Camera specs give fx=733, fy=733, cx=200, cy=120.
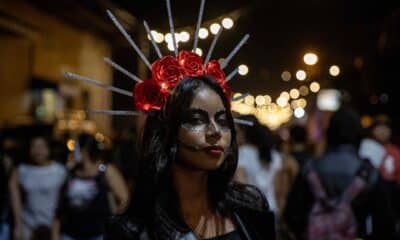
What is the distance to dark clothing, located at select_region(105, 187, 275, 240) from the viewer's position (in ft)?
8.66

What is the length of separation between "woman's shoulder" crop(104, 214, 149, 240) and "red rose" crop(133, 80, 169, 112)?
43 centimetres

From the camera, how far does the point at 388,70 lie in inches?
386

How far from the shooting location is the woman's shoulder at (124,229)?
2.63 meters

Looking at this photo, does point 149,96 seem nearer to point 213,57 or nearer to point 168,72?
point 168,72

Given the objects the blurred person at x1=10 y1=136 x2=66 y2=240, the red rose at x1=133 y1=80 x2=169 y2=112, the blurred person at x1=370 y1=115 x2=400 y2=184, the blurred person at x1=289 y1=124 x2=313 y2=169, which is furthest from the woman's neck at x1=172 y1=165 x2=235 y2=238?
the blurred person at x1=289 y1=124 x2=313 y2=169

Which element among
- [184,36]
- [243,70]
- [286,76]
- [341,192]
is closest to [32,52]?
[341,192]

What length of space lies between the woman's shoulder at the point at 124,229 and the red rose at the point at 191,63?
608 millimetres

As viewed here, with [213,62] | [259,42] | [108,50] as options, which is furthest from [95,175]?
[108,50]

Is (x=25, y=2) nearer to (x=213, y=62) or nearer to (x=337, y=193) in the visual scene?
(x=337, y=193)

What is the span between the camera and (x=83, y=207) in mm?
6312

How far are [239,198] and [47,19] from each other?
1425 cm

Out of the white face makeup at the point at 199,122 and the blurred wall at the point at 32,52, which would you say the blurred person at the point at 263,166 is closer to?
the white face makeup at the point at 199,122

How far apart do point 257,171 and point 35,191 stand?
220 cm

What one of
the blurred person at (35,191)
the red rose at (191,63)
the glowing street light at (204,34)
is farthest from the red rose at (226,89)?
the blurred person at (35,191)
